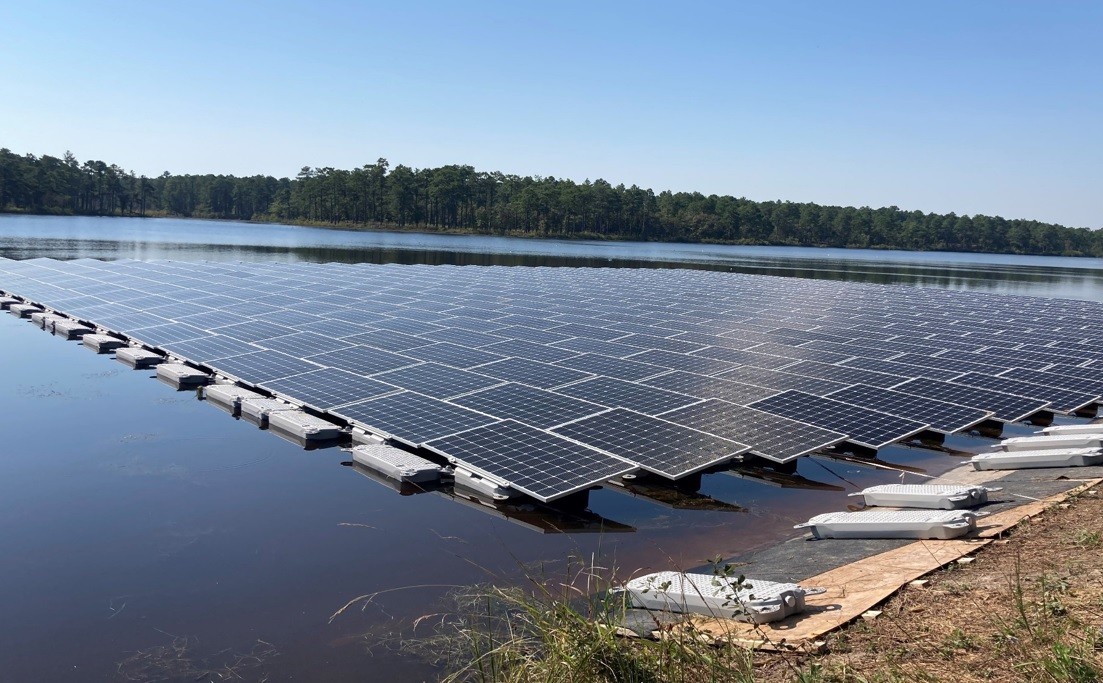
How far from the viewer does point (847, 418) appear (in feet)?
59.6

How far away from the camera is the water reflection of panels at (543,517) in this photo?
13.1 metres

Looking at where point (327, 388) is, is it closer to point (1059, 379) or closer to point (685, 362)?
point (685, 362)

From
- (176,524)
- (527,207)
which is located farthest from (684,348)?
(527,207)

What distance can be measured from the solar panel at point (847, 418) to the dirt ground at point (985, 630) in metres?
8.20

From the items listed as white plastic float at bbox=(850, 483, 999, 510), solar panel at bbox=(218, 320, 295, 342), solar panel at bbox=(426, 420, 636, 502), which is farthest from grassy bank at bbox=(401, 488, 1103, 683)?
solar panel at bbox=(218, 320, 295, 342)

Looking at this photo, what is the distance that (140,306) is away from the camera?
104 ft

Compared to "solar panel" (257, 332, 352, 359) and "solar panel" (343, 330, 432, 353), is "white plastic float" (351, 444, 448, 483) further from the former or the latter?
"solar panel" (257, 332, 352, 359)

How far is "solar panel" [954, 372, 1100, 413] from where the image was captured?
2136 centimetres

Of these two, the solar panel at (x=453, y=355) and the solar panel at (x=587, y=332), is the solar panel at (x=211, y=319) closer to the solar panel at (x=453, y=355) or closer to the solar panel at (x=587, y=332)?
the solar panel at (x=453, y=355)

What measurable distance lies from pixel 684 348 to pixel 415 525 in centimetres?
1376

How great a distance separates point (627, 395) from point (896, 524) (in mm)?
8145

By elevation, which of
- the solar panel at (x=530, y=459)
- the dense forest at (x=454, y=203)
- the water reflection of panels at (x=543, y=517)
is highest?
the dense forest at (x=454, y=203)

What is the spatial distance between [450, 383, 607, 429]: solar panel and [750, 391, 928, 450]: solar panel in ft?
14.3

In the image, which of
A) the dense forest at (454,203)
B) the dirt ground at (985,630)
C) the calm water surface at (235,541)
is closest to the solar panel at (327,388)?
the calm water surface at (235,541)
